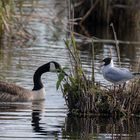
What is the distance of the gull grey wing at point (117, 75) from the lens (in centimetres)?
1278

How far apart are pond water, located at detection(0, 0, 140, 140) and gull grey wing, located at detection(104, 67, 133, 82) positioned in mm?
739

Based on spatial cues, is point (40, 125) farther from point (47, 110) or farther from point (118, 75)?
point (118, 75)

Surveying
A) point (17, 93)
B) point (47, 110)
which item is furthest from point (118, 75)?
point (17, 93)

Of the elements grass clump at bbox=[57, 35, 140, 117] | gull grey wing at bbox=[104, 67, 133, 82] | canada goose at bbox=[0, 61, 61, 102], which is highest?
gull grey wing at bbox=[104, 67, 133, 82]

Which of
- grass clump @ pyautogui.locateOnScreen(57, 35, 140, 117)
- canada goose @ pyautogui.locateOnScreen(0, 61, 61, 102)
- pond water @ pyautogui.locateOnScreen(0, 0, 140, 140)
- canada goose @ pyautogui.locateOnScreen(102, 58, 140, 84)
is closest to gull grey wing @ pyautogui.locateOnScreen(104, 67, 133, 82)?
canada goose @ pyautogui.locateOnScreen(102, 58, 140, 84)

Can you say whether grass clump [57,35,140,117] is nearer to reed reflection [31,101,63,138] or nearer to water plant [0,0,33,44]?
reed reflection [31,101,63,138]

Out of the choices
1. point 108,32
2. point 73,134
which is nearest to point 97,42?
point 108,32

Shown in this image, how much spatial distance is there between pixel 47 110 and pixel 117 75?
1.46m

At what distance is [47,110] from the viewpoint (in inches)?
524

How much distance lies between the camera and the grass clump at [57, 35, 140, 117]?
12531 millimetres

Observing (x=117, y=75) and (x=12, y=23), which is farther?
(x=12, y=23)

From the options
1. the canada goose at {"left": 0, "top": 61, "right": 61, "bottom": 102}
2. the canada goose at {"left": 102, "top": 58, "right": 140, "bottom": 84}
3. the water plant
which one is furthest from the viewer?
the water plant

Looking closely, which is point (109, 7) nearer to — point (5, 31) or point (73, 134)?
point (5, 31)

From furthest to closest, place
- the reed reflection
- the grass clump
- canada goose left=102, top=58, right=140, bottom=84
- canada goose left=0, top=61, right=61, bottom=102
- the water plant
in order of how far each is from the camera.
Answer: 1. the water plant
2. canada goose left=0, top=61, right=61, bottom=102
3. canada goose left=102, top=58, right=140, bottom=84
4. the grass clump
5. the reed reflection
